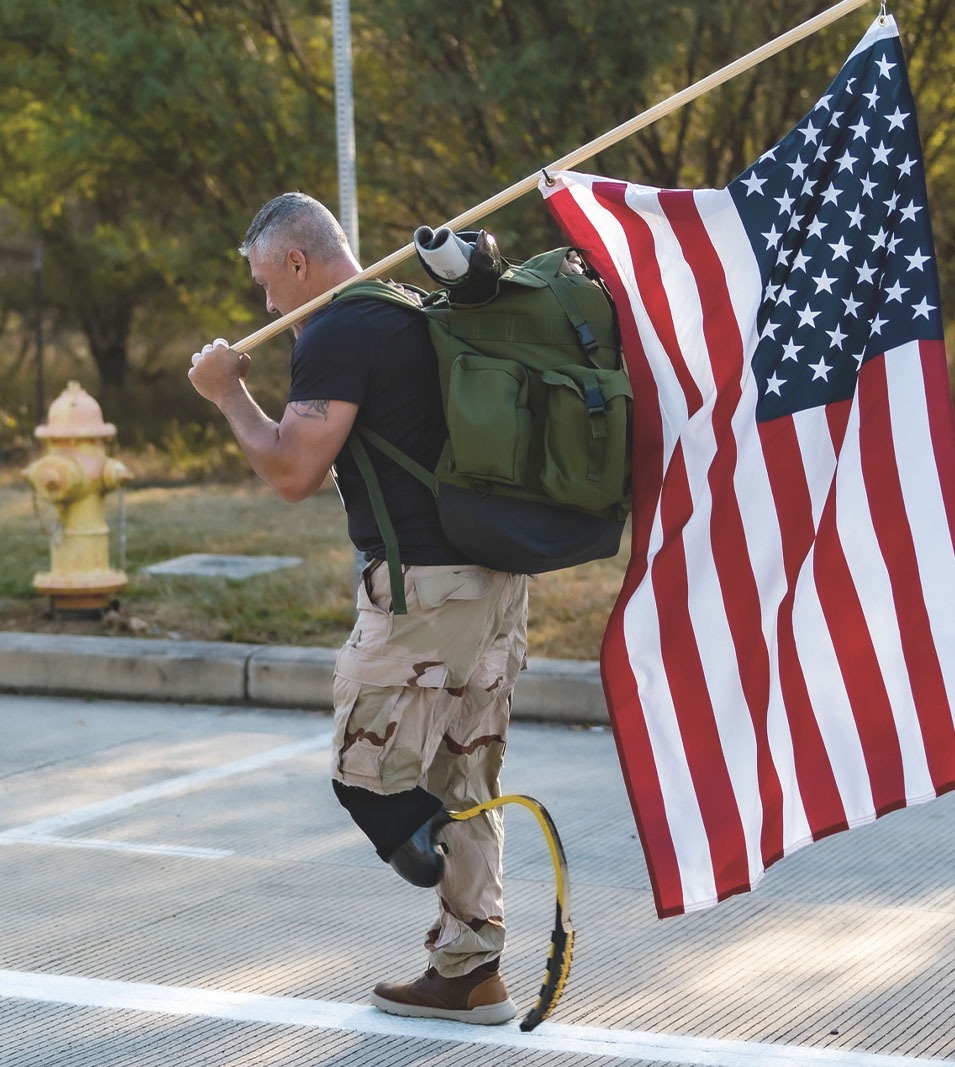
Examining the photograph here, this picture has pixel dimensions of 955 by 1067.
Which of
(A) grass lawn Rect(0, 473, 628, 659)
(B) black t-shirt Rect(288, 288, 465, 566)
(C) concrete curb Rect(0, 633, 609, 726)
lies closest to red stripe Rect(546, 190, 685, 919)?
(B) black t-shirt Rect(288, 288, 465, 566)

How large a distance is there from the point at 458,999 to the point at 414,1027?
0.41ft

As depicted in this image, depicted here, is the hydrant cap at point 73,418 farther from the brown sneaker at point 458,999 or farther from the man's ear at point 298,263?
the brown sneaker at point 458,999

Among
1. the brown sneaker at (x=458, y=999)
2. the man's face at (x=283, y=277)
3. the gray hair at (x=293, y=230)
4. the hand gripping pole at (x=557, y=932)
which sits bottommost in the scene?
the brown sneaker at (x=458, y=999)

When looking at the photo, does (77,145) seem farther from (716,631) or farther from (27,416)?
(716,631)

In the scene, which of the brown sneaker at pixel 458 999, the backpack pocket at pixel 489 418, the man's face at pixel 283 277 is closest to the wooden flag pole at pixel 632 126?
the man's face at pixel 283 277

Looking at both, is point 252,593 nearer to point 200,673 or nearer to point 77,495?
point 77,495

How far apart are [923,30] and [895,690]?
34.5 ft

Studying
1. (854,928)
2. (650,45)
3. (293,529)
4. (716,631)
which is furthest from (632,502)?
(650,45)

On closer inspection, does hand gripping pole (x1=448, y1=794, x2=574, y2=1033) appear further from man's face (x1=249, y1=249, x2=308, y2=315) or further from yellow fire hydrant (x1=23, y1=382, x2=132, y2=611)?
yellow fire hydrant (x1=23, y1=382, x2=132, y2=611)

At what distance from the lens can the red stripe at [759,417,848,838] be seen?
378cm

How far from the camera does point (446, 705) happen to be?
3.72 m

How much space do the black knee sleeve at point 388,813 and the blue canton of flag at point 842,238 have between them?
123 centimetres

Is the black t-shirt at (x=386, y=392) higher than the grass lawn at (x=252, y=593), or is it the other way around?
the black t-shirt at (x=386, y=392)

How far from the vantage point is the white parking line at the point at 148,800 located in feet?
17.6
